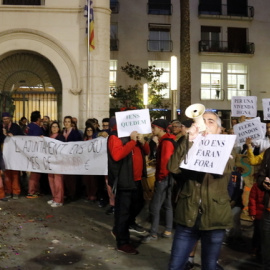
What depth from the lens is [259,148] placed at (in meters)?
7.51

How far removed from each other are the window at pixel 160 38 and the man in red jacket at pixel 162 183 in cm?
2410

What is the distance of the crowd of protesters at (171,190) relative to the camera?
398cm

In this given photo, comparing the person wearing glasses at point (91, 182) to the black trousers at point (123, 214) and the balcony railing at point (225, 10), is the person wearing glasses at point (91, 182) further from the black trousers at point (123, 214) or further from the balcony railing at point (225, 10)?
the balcony railing at point (225, 10)

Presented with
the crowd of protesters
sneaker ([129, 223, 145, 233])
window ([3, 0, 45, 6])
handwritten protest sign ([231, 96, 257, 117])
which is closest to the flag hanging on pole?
window ([3, 0, 45, 6])

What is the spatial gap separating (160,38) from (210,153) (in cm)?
2769

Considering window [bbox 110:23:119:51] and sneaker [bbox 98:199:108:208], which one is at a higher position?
window [bbox 110:23:119:51]

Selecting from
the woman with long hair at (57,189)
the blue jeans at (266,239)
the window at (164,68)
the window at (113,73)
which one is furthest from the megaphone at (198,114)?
the window at (164,68)

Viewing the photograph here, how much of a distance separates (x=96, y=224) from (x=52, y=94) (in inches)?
332

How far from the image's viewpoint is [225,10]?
105ft

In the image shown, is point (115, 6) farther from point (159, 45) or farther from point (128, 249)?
point (128, 249)

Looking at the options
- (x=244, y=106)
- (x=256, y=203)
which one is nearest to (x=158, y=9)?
(x=244, y=106)

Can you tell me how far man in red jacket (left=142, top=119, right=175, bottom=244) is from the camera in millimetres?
6730

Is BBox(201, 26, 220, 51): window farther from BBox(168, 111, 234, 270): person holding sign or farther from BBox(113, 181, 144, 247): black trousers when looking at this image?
BBox(168, 111, 234, 270): person holding sign

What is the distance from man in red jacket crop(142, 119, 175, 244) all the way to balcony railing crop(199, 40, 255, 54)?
2479cm
